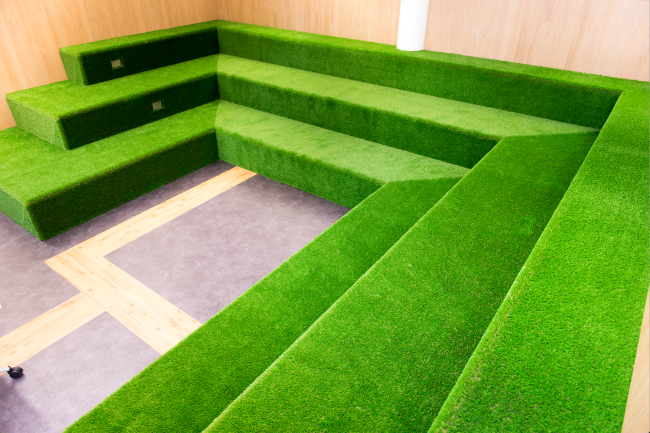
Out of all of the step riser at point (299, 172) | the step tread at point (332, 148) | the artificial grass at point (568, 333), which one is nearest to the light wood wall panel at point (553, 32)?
the step tread at point (332, 148)

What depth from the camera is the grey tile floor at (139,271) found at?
158 cm

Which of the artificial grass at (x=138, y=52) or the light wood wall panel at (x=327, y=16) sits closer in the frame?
the artificial grass at (x=138, y=52)

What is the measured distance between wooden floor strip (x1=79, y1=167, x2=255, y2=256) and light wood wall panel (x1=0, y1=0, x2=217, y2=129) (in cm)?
147

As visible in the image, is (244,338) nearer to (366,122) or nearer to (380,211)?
(380,211)

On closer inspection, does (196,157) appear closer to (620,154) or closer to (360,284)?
(360,284)

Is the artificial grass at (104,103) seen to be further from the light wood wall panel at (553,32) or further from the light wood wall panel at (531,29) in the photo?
the light wood wall panel at (553,32)

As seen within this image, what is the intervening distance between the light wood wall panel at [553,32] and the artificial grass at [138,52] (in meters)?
2.14

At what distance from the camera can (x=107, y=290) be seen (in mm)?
2033

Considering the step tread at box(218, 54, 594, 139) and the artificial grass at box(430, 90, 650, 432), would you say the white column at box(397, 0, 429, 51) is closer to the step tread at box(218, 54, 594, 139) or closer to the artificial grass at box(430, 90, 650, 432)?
the step tread at box(218, 54, 594, 139)

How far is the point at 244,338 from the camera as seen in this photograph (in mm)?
1445

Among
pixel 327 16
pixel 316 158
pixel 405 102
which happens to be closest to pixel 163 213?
pixel 316 158

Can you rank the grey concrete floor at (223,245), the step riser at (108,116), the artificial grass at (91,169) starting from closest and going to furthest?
the grey concrete floor at (223,245), the artificial grass at (91,169), the step riser at (108,116)

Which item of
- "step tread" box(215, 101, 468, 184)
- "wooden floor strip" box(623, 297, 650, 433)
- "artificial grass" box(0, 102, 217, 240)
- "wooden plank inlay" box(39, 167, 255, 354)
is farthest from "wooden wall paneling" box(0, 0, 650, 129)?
"wooden floor strip" box(623, 297, 650, 433)

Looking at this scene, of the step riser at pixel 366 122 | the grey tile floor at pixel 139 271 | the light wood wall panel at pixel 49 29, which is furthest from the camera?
the light wood wall panel at pixel 49 29
